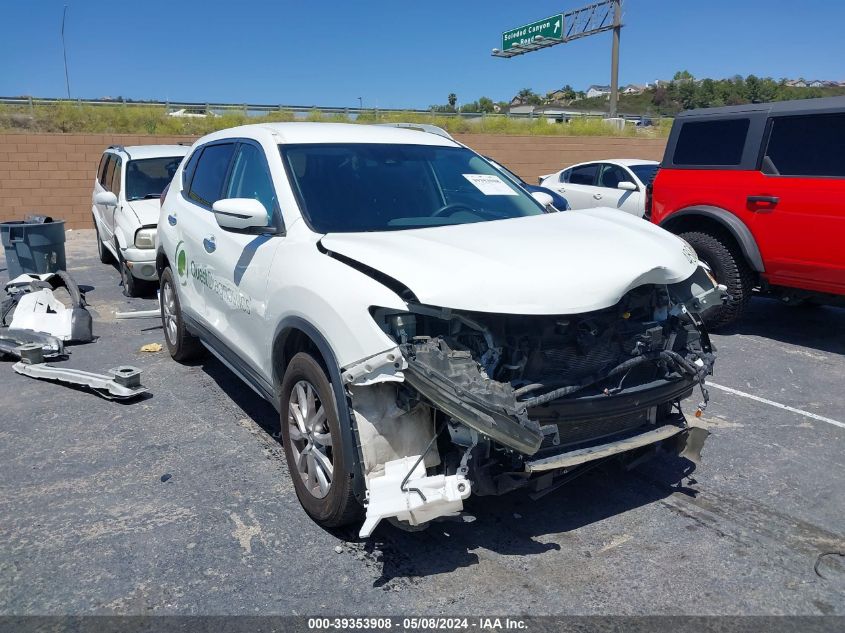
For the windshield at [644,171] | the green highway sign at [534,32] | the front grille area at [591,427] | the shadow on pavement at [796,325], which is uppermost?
the green highway sign at [534,32]

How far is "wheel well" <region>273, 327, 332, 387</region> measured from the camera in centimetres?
342

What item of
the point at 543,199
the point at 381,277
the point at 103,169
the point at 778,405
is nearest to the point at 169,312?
the point at 543,199

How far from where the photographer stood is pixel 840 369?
5.89 metres

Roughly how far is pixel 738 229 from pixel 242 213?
4.73m

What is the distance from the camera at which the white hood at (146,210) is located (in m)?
8.45

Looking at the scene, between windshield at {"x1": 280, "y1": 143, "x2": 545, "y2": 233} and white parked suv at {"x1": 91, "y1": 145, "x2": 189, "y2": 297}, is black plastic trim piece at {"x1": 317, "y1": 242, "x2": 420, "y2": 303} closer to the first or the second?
windshield at {"x1": 280, "y1": 143, "x2": 545, "y2": 233}

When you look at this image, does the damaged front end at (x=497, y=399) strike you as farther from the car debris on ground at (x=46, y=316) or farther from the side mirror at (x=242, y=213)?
the car debris on ground at (x=46, y=316)

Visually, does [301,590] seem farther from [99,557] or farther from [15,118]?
[15,118]

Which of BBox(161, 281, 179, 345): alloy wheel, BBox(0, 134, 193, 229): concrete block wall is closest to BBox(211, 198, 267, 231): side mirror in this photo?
BBox(161, 281, 179, 345): alloy wheel

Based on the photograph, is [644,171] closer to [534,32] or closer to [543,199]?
[543,199]

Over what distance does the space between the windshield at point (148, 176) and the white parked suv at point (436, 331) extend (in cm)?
550

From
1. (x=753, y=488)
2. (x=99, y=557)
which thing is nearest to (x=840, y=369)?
(x=753, y=488)

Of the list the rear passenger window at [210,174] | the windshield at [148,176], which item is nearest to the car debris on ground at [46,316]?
the rear passenger window at [210,174]

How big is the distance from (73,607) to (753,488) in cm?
334
